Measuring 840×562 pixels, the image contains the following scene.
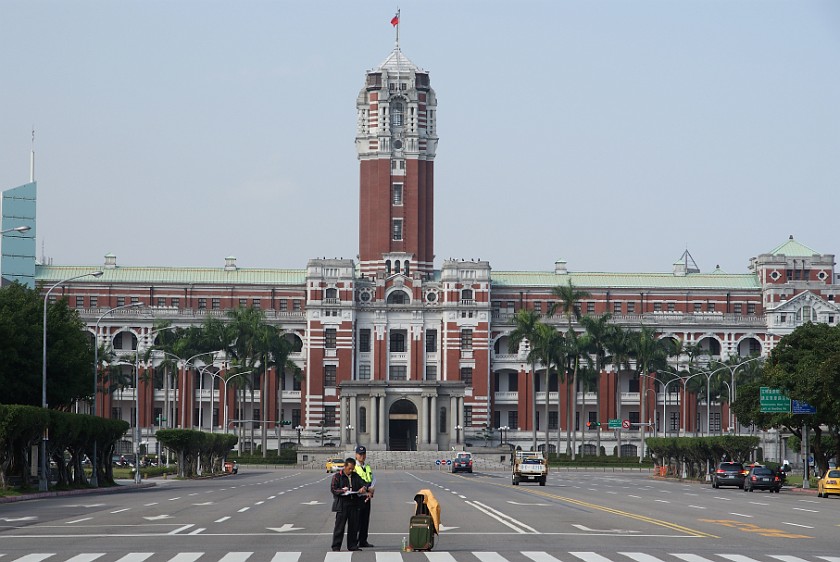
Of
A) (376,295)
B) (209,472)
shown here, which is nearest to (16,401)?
(209,472)

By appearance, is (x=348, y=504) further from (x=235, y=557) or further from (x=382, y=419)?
(x=382, y=419)

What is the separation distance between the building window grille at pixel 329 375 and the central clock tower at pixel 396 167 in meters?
12.0

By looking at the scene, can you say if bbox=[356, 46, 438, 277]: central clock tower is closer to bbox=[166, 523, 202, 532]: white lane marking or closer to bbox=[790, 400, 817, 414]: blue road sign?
bbox=[790, 400, 817, 414]: blue road sign

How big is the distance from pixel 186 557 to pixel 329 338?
13375cm

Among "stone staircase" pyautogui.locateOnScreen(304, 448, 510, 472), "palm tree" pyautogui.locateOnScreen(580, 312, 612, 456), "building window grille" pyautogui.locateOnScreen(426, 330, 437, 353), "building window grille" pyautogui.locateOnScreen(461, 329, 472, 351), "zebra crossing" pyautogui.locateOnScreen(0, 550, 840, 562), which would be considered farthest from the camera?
"building window grille" pyautogui.locateOnScreen(426, 330, 437, 353)

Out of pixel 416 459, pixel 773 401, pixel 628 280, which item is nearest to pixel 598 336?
pixel 416 459

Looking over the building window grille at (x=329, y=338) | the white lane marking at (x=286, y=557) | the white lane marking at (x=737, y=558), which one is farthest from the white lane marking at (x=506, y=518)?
the building window grille at (x=329, y=338)

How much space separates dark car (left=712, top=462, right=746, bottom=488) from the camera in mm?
79438

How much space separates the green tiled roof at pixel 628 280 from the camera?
172 meters

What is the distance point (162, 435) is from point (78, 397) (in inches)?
249

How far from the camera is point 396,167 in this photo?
532 ft

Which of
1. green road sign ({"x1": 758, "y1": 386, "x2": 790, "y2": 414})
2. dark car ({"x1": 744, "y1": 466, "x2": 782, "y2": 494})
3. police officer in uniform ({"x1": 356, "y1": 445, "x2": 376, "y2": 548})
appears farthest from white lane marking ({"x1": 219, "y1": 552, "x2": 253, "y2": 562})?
green road sign ({"x1": 758, "y1": 386, "x2": 790, "y2": 414})

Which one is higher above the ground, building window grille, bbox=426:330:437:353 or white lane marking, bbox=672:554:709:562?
building window grille, bbox=426:330:437:353

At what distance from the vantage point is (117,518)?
41531mm
